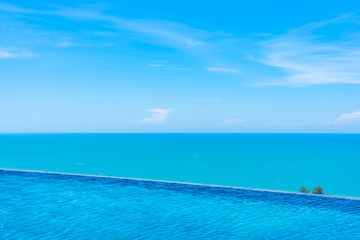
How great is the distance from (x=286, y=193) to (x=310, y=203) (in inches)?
37.6

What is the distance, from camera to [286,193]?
9.06m

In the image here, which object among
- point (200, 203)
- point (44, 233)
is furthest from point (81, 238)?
point (200, 203)

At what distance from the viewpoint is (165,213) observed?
7.26 m

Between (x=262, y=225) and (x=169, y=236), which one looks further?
(x=262, y=225)

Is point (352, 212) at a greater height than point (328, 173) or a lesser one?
greater

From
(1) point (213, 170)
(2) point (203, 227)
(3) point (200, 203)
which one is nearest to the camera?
(2) point (203, 227)

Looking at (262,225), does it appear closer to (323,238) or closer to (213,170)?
(323,238)

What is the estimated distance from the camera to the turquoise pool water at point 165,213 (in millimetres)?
6039

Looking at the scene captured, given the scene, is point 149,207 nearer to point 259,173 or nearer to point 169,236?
point 169,236

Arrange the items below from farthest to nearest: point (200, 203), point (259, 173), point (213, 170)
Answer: point (213, 170)
point (259, 173)
point (200, 203)

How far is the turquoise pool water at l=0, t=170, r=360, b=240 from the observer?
6039mm

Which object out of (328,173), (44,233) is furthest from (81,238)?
(328,173)

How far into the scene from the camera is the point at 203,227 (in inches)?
250

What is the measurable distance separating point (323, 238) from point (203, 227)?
228 centimetres
